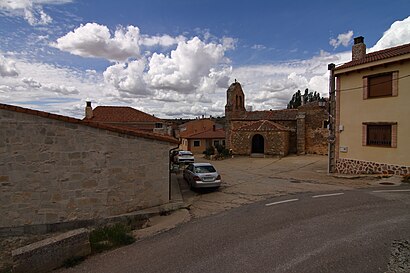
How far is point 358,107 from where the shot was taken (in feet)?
46.5

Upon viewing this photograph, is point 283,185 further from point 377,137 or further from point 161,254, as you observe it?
point 161,254

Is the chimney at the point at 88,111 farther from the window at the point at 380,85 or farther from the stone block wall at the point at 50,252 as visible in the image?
the window at the point at 380,85

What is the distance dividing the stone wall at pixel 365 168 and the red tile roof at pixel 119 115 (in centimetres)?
2202

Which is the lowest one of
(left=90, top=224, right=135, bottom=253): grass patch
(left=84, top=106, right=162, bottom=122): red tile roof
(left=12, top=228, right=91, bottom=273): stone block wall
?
(left=90, top=224, right=135, bottom=253): grass patch

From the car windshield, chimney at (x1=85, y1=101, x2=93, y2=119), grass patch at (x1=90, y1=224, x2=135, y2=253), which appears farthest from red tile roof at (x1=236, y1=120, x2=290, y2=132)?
grass patch at (x1=90, y1=224, x2=135, y2=253)

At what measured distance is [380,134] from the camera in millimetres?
13328

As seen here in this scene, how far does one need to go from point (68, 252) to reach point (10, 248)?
260cm

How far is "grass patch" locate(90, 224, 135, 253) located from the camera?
6.05 meters

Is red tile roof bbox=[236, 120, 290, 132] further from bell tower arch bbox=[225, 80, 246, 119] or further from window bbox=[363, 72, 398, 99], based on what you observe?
window bbox=[363, 72, 398, 99]

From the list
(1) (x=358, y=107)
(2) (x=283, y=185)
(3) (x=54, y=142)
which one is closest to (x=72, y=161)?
(3) (x=54, y=142)

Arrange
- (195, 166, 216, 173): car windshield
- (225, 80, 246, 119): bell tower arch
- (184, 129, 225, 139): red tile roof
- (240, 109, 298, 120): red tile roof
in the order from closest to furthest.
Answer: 1. (195, 166, 216, 173): car windshield
2. (240, 109, 298, 120): red tile roof
3. (225, 80, 246, 119): bell tower arch
4. (184, 129, 225, 139): red tile roof

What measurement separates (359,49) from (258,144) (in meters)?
15.1

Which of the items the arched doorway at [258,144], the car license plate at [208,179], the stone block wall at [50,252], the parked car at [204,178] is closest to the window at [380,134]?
the parked car at [204,178]

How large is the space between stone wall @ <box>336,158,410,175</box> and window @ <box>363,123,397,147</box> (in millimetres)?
1120
